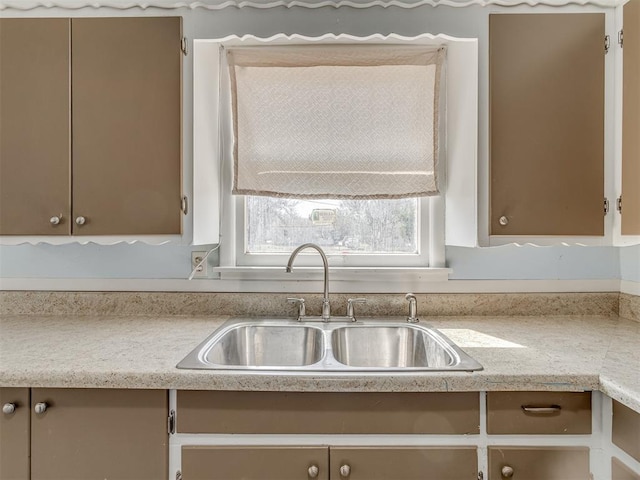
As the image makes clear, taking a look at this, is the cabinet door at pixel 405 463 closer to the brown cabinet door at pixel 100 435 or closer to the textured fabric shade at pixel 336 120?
the brown cabinet door at pixel 100 435

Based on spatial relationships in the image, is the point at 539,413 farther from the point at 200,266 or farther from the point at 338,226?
the point at 200,266

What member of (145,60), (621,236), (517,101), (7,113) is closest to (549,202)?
(621,236)

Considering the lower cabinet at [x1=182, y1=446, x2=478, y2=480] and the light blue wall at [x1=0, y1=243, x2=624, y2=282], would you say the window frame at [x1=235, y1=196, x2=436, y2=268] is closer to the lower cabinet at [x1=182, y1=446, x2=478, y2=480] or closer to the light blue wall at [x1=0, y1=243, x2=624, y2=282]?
the light blue wall at [x1=0, y1=243, x2=624, y2=282]

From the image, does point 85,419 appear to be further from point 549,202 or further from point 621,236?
point 621,236

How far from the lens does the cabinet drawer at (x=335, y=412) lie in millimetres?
1048

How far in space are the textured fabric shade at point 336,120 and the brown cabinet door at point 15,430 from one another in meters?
1.03

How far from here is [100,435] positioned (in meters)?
1.07

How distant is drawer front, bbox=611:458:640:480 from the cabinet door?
342 mm

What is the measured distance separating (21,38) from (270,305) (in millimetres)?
1394

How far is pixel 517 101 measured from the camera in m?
1.39

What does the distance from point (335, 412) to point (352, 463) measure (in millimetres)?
142

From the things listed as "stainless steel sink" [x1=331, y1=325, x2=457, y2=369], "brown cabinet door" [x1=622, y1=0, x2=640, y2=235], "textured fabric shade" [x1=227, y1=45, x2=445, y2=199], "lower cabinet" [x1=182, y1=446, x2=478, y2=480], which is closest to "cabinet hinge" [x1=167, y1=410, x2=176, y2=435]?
"lower cabinet" [x1=182, y1=446, x2=478, y2=480]

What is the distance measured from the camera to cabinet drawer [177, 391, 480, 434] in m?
1.05

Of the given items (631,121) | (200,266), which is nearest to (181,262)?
(200,266)
